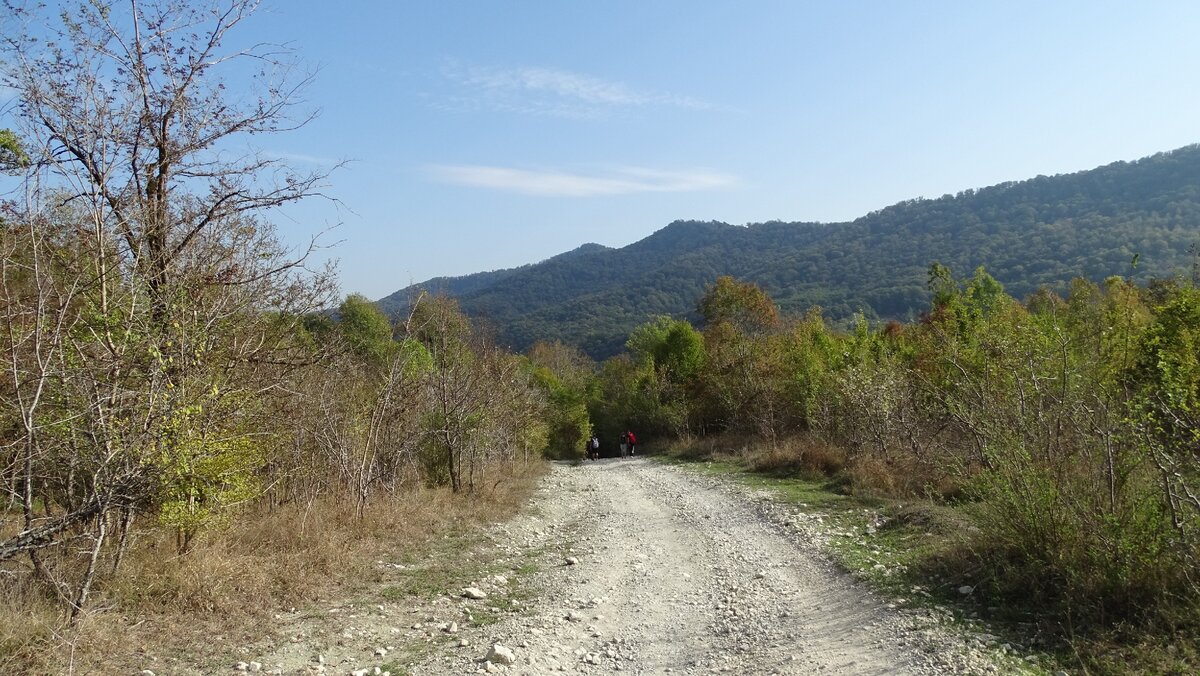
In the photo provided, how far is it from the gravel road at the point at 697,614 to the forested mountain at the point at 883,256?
5046cm

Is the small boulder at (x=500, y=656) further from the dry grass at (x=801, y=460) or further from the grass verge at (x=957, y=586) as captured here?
the dry grass at (x=801, y=460)

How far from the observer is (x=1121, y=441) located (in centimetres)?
644

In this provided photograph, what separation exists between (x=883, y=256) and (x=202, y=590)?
393 feet

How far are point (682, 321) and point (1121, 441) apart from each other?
39.1 meters

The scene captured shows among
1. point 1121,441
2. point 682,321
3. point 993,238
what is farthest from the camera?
point 993,238

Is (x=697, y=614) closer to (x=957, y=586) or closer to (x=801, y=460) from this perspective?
(x=957, y=586)

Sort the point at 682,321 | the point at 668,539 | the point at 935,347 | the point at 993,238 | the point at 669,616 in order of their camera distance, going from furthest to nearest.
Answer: the point at 993,238 < the point at 682,321 < the point at 935,347 < the point at 668,539 < the point at 669,616

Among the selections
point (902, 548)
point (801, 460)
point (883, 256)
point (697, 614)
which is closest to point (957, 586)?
point (902, 548)

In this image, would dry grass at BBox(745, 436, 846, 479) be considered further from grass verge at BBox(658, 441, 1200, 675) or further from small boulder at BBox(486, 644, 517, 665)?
small boulder at BBox(486, 644, 517, 665)

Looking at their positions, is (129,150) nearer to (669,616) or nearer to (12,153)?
(12,153)

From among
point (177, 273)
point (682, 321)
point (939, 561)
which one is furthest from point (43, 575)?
point (682, 321)

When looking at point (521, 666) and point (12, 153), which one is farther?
point (12, 153)

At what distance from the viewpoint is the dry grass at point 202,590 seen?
5289 millimetres

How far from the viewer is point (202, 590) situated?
675 centimetres
